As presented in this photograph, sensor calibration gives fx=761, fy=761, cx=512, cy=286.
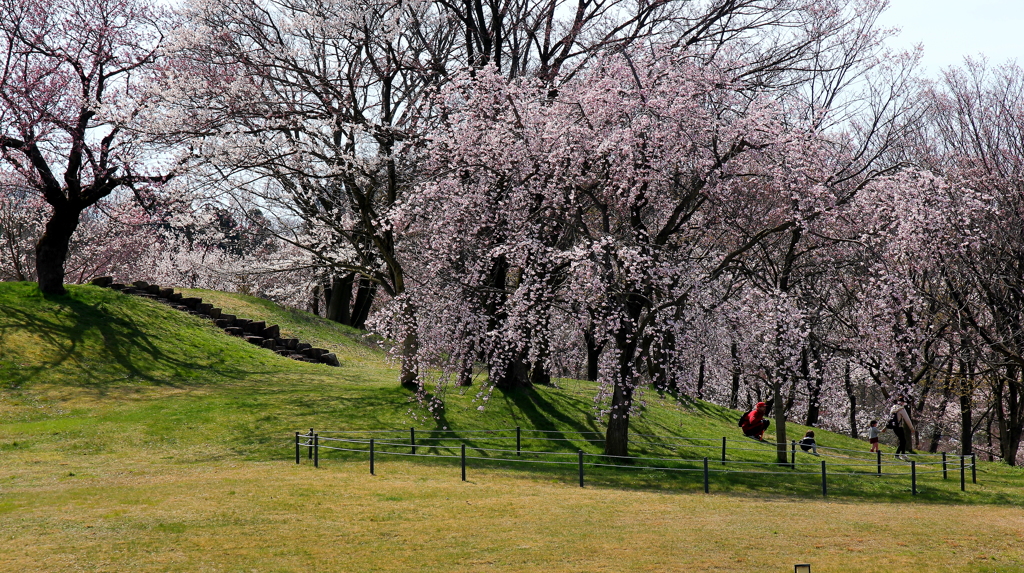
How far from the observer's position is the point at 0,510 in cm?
1249

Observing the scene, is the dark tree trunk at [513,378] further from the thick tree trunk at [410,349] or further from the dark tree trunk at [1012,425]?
the dark tree trunk at [1012,425]

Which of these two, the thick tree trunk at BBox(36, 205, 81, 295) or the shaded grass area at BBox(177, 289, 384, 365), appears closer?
the thick tree trunk at BBox(36, 205, 81, 295)

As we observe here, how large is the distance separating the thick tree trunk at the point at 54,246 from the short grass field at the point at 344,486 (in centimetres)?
69

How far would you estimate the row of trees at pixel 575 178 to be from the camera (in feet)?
61.1

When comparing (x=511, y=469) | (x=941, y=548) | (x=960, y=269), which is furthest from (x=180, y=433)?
(x=960, y=269)

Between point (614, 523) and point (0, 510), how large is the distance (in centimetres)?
1022

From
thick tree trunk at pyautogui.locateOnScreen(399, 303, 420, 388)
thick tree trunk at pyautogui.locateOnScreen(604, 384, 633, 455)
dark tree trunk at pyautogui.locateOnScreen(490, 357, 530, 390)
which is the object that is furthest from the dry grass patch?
dark tree trunk at pyautogui.locateOnScreen(490, 357, 530, 390)

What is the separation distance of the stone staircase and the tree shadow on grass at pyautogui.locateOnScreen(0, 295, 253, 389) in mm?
3877

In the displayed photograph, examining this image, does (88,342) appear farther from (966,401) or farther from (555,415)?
(966,401)

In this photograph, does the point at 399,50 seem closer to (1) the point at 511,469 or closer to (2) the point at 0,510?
(1) the point at 511,469

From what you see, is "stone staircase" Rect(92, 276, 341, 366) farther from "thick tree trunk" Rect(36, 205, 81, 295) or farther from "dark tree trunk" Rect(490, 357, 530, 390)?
"dark tree trunk" Rect(490, 357, 530, 390)

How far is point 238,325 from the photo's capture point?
3281 cm

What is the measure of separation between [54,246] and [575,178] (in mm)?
19921

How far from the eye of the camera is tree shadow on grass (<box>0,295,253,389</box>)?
24281 millimetres
